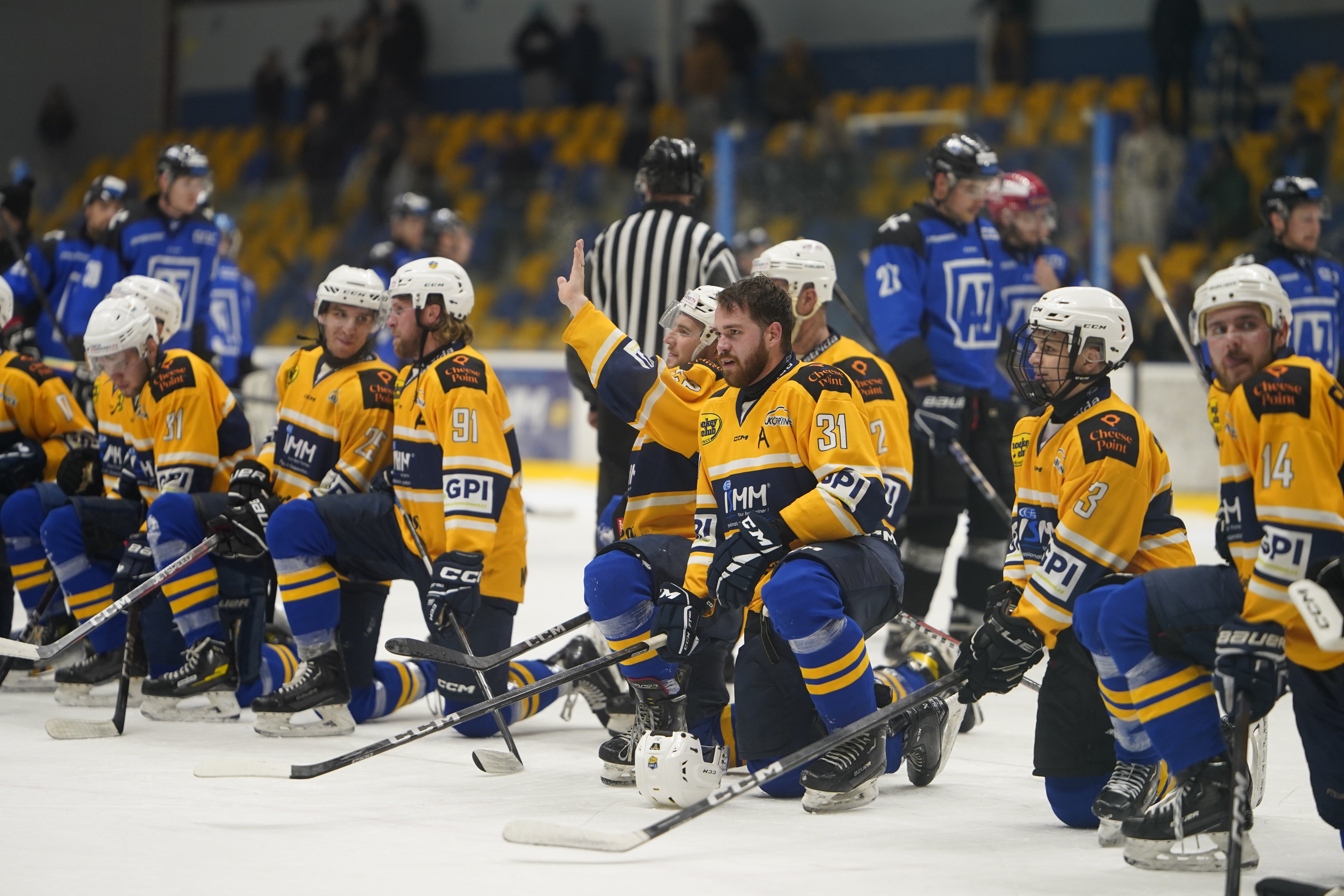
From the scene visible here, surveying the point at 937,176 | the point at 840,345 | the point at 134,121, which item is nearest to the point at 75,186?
the point at 134,121

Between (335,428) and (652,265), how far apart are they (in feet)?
3.48

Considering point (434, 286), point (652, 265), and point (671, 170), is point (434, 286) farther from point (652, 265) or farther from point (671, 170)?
point (671, 170)

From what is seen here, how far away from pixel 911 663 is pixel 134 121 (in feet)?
46.4

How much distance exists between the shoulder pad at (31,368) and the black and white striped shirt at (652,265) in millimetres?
1645

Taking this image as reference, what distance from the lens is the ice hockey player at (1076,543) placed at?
10.0ft

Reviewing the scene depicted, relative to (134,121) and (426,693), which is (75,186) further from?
(426,693)

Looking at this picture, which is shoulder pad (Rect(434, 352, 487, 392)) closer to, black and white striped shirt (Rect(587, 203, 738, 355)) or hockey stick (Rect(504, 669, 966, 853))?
black and white striped shirt (Rect(587, 203, 738, 355))

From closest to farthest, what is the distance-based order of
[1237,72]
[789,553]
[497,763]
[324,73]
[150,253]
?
[789,553] < [497,763] < [150,253] < [1237,72] < [324,73]

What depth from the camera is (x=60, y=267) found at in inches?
249

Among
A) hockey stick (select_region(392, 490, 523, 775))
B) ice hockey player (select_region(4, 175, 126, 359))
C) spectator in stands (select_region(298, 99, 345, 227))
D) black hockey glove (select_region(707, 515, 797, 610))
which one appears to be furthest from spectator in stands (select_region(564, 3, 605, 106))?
black hockey glove (select_region(707, 515, 797, 610))

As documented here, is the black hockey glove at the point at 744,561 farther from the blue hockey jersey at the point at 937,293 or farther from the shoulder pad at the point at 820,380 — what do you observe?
the blue hockey jersey at the point at 937,293

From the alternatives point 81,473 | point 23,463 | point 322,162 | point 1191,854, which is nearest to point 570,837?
point 1191,854

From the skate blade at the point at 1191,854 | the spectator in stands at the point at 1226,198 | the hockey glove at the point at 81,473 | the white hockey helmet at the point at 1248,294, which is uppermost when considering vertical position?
the spectator in stands at the point at 1226,198

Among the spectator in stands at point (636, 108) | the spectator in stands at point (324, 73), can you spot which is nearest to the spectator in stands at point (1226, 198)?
the spectator in stands at point (636, 108)
